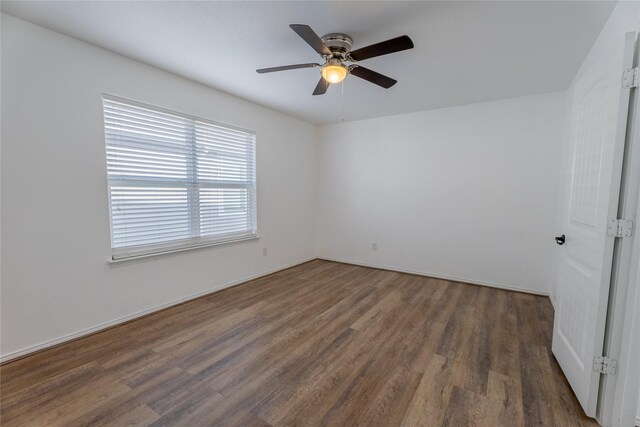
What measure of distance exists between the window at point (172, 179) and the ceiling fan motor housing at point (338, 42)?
185 centimetres

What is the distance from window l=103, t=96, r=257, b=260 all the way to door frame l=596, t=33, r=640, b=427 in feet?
11.6

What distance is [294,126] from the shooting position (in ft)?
15.1

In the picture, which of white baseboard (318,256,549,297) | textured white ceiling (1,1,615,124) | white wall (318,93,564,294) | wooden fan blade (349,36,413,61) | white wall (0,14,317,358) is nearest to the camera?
wooden fan blade (349,36,413,61)

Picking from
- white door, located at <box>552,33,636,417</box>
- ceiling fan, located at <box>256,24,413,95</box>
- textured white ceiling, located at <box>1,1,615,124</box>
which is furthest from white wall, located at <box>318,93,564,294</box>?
ceiling fan, located at <box>256,24,413,95</box>

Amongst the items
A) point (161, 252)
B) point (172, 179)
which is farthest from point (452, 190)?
point (161, 252)

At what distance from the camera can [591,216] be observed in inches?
66.3

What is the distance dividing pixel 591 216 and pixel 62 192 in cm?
385

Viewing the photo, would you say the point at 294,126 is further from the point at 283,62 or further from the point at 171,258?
the point at 171,258

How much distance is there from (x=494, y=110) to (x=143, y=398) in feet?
15.3

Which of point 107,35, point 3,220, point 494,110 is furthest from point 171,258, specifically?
point 494,110

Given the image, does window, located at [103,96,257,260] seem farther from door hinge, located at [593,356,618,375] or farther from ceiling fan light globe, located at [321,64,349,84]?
door hinge, located at [593,356,618,375]

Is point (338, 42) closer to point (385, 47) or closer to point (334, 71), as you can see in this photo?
point (334, 71)

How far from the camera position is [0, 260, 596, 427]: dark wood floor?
1577 mm

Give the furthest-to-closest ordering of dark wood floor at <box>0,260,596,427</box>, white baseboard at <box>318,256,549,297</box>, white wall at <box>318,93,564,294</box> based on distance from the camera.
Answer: white baseboard at <box>318,256,549,297</box>, white wall at <box>318,93,564,294</box>, dark wood floor at <box>0,260,596,427</box>
